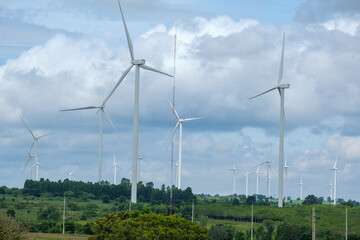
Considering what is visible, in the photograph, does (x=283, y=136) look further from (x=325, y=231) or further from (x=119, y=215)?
(x=119, y=215)

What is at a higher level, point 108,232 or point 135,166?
point 135,166

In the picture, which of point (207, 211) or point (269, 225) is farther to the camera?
point (207, 211)

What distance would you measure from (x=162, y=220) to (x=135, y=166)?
191ft

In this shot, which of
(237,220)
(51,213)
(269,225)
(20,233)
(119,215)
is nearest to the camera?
(20,233)

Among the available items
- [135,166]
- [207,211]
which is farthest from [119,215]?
[207,211]

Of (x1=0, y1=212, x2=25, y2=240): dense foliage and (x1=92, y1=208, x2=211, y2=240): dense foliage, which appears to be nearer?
(x1=0, y1=212, x2=25, y2=240): dense foliage

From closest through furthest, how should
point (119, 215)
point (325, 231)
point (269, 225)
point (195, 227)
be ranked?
point (195, 227)
point (119, 215)
point (325, 231)
point (269, 225)

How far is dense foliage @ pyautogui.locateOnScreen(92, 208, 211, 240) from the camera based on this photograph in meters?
91.6

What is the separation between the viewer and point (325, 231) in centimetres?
13500

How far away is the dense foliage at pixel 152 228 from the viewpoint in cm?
9162

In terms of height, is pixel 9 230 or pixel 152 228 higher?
pixel 152 228

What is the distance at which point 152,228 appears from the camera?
3642 inches

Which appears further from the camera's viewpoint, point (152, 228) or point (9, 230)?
point (152, 228)

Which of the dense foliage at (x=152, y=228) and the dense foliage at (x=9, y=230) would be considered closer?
the dense foliage at (x=9, y=230)
